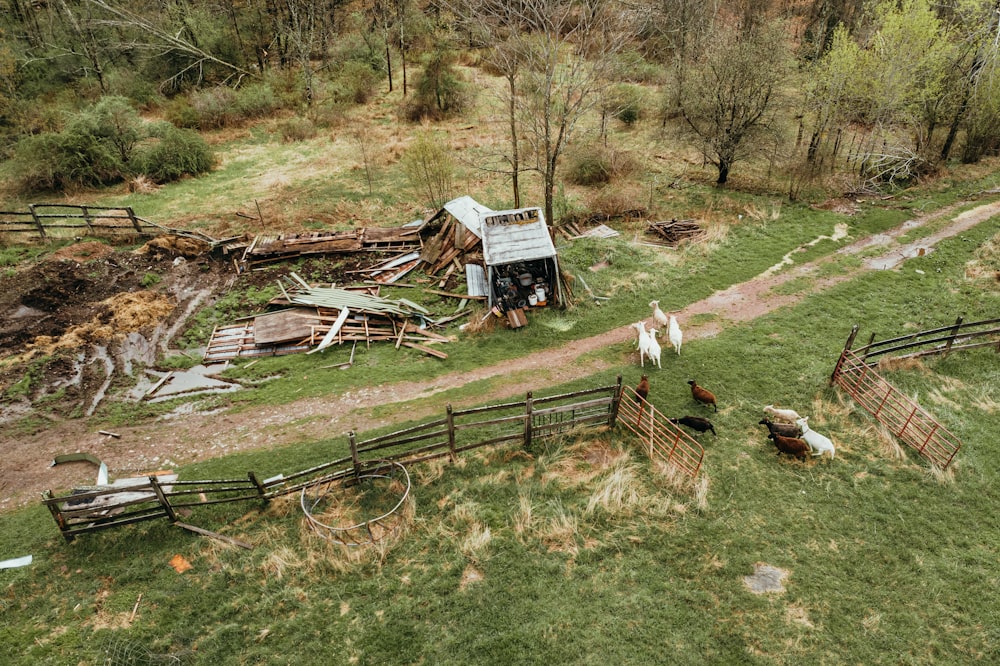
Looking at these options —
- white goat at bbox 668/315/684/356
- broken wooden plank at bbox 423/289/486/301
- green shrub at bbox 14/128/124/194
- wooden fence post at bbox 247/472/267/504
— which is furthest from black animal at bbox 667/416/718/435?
green shrub at bbox 14/128/124/194

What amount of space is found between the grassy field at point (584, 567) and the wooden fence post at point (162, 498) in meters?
0.39

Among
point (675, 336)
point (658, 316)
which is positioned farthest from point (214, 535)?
point (658, 316)

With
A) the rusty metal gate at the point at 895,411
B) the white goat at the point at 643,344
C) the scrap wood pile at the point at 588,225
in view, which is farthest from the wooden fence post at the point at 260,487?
the scrap wood pile at the point at 588,225

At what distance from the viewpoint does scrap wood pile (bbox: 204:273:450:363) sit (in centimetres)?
1766

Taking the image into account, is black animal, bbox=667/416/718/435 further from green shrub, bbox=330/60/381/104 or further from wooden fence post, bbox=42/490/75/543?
green shrub, bbox=330/60/381/104

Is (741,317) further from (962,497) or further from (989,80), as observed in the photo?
(989,80)

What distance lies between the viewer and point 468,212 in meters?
21.6

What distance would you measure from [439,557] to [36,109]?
40.9m

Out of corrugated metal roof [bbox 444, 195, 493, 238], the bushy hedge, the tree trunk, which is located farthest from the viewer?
the tree trunk

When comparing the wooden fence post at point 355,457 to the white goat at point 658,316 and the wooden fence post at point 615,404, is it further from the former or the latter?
the white goat at point 658,316

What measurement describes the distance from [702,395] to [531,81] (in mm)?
21026

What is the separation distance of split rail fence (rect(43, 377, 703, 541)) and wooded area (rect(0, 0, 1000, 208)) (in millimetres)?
12250

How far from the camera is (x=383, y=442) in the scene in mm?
12578

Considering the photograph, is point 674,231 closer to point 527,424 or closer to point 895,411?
point 895,411
